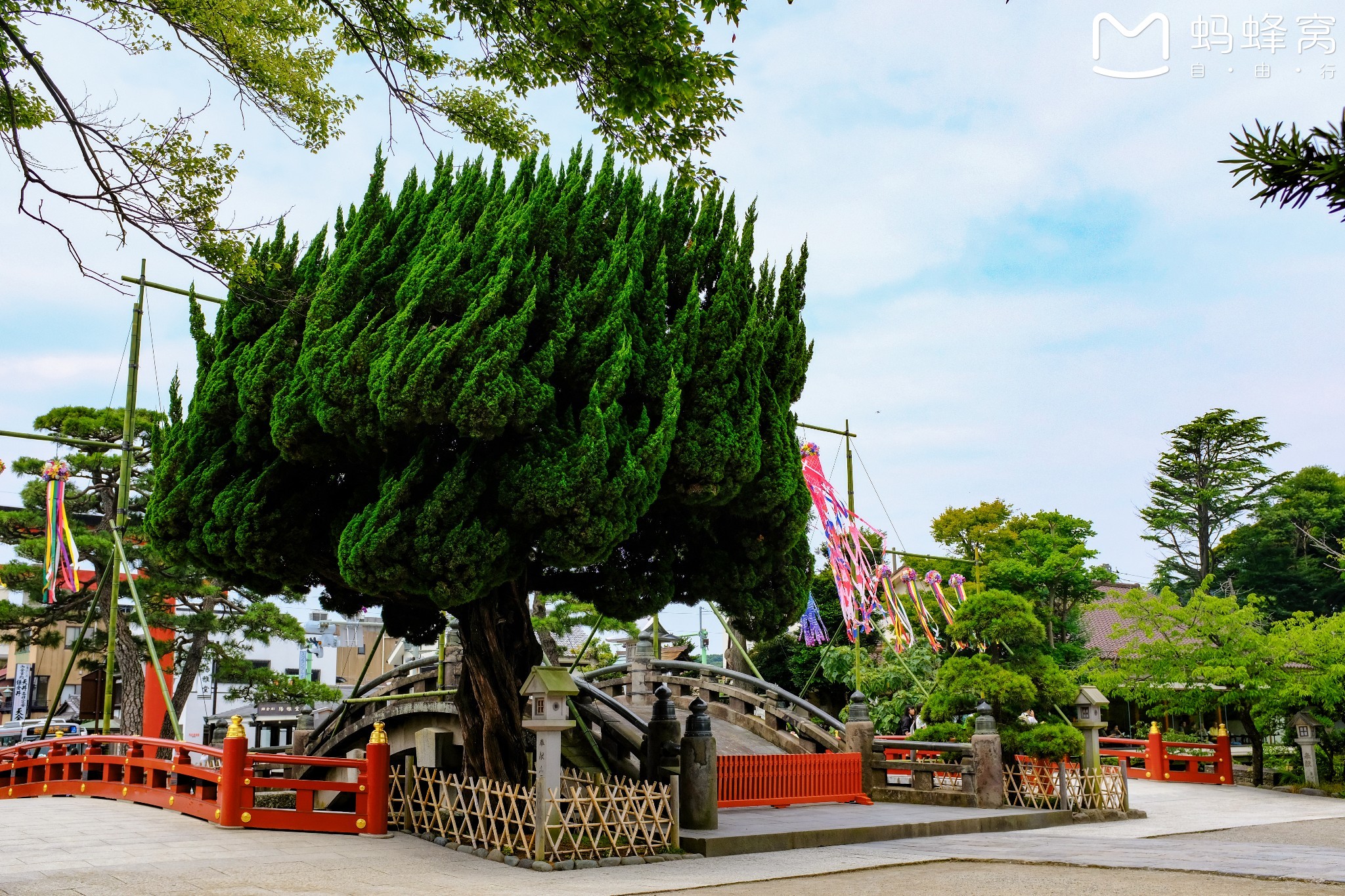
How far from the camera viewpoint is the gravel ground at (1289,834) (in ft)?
40.7

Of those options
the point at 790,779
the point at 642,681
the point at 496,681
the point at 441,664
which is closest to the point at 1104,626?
the point at 642,681

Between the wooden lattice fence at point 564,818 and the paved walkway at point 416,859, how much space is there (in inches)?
13.5

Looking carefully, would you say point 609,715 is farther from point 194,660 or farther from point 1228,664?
point 1228,664

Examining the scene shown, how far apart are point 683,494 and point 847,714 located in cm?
767

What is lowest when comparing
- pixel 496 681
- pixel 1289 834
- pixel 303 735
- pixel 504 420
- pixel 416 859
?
pixel 1289 834

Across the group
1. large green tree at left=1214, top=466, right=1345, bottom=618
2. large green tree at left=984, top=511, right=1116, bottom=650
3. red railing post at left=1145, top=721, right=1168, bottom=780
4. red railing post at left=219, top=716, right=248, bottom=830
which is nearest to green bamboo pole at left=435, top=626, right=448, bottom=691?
red railing post at left=219, top=716, right=248, bottom=830

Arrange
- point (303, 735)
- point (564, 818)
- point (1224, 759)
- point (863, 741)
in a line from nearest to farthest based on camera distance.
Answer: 1. point (564, 818)
2. point (863, 741)
3. point (303, 735)
4. point (1224, 759)

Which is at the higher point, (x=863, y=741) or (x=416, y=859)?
(x=863, y=741)

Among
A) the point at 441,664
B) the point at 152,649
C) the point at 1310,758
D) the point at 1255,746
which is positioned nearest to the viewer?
the point at 152,649

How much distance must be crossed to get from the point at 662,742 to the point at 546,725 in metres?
2.22

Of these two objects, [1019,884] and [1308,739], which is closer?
[1019,884]

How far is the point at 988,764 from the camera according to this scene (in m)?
15.4

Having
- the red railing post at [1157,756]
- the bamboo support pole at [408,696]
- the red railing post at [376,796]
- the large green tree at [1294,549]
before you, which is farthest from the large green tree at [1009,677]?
the large green tree at [1294,549]

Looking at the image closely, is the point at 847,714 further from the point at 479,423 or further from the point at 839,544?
the point at 479,423
